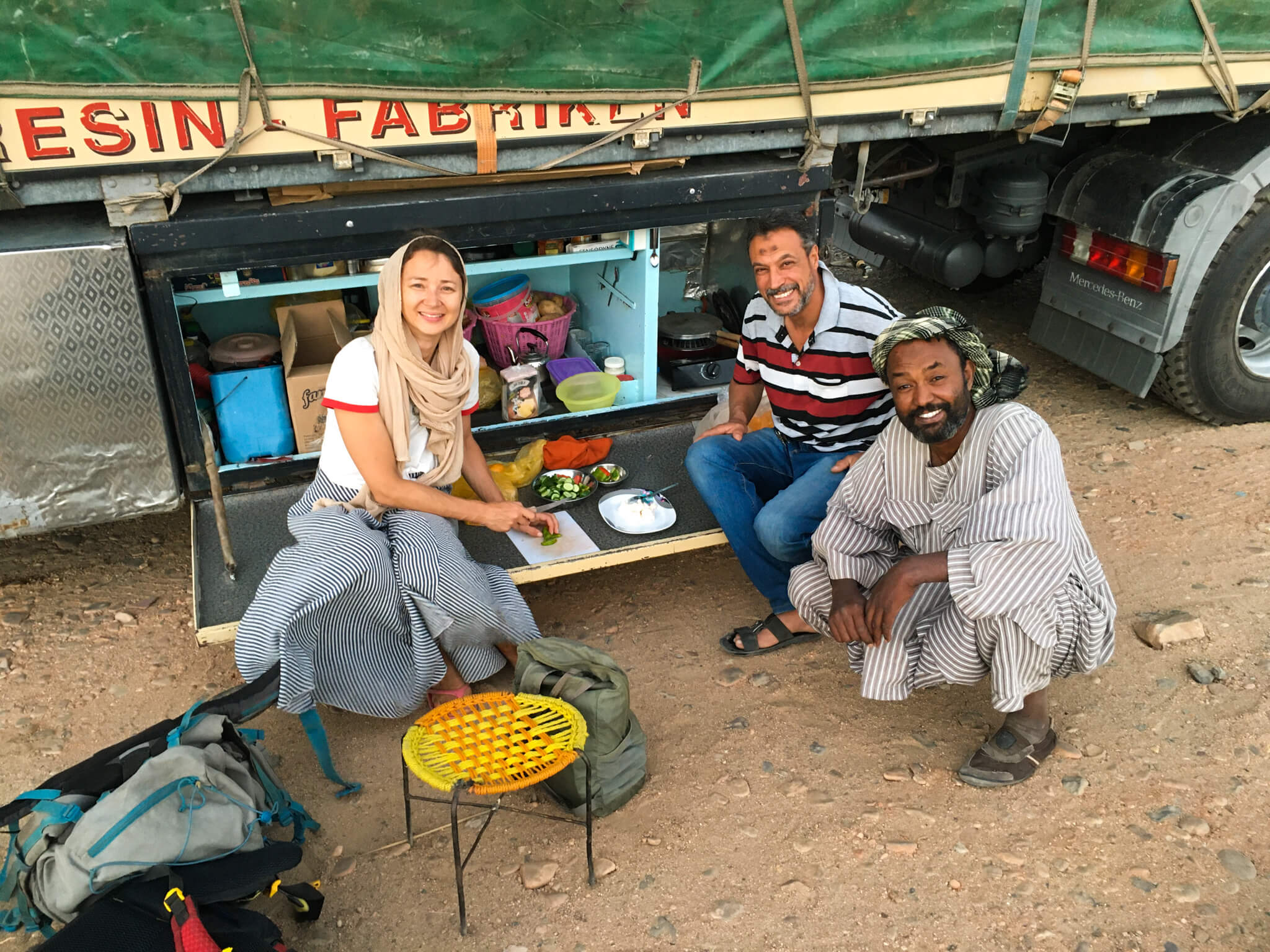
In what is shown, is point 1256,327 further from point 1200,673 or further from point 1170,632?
point 1200,673

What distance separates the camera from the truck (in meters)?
2.86

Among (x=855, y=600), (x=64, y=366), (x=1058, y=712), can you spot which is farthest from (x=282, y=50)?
(x=1058, y=712)

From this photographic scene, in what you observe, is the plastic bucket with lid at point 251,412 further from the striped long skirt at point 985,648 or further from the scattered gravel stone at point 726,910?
the scattered gravel stone at point 726,910

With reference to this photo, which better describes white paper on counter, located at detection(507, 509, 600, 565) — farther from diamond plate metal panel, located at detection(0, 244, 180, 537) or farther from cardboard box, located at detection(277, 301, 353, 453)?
diamond plate metal panel, located at detection(0, 244, 180, 537)

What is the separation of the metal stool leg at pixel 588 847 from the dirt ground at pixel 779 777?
0.11 ft

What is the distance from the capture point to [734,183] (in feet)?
11.8

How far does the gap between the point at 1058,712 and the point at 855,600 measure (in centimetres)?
82

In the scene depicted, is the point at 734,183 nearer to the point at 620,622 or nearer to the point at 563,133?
the point at 563,133

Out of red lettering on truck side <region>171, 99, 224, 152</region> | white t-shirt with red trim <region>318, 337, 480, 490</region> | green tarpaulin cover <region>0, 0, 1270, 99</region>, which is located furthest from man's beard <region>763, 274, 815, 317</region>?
red lettering on truck side <region>171, 99, 224, 152</region>

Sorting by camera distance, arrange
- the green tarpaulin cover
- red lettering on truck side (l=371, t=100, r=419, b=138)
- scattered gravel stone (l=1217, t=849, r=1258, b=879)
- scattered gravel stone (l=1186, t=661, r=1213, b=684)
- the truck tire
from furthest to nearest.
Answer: the truck tire < scattered gravel stone (l=1186, t=661, r=1213, b=684) < red lettering on truck side (l=371, t=100, r=419, b=138) < the green tarpaulin cover < scattered gravel stone (l=1217, t=849, r=1258, b=879)

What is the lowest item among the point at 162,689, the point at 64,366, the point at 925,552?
the point at 162,689

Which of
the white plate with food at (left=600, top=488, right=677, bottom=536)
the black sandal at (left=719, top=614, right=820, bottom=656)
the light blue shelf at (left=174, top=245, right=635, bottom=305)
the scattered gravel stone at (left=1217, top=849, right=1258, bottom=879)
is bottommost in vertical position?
the black sandal at (left=719, top=614, right=820, bottom=656)

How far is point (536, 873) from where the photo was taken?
265 centimetres

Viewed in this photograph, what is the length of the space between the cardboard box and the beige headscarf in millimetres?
675
